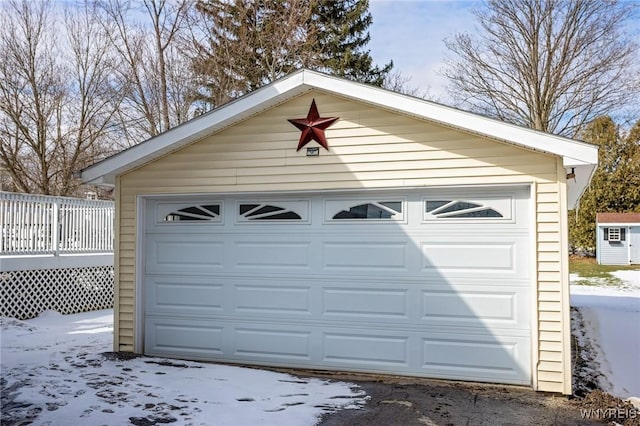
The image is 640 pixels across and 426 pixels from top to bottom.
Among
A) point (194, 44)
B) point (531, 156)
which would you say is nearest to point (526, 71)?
point (194, 44)

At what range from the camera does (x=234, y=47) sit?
639 inches

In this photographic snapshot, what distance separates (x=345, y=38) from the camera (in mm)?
18328

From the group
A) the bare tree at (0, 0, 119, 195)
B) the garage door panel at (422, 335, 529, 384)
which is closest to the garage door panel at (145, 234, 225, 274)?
the garage door panel at (422, 335, 529, 384)

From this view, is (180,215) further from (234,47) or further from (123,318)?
(234,47)

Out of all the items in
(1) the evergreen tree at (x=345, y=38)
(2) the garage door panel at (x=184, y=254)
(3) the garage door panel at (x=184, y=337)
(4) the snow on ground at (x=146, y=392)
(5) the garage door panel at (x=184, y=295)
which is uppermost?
(1) the evergreen tree at (x=345, y=38)

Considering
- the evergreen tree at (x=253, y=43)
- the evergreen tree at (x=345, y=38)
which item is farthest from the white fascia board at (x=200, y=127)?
the evergreen tree at (x=345, y=38)

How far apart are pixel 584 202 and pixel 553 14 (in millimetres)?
10264

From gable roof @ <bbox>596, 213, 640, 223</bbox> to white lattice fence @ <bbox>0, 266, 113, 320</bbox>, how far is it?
20.1 metres

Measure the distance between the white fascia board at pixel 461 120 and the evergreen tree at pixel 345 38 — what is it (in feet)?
39.3

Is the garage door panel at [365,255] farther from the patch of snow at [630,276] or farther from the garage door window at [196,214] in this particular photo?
the patch of snow at [630,276]

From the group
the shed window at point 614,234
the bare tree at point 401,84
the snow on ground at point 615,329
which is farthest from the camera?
the shed window at point 614,234

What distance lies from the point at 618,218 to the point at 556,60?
8435mm

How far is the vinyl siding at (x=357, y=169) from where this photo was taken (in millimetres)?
5121

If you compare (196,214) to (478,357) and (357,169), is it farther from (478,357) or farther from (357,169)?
(478,357)
